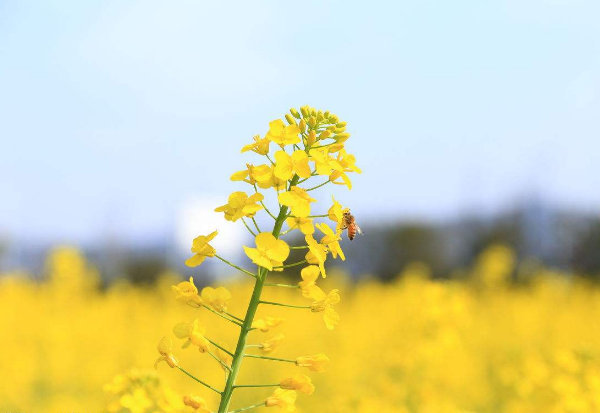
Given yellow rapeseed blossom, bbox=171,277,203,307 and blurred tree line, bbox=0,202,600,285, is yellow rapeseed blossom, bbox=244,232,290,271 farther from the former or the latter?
blurred tree line, bbox=0,202,600,285

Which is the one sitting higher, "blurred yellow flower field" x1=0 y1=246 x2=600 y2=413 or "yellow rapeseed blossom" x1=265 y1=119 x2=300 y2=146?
"yellow rapeseed blossom" x1=265 y1=119 x2=300 y2=146

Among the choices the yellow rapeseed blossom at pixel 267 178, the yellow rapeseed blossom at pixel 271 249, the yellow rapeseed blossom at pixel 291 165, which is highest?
the yellow rapeseed blossom at pixel 291 165

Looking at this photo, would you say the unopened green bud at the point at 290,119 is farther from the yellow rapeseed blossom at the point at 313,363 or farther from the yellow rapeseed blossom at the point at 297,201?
the yellow rapeseed blossom at the point at 313,363

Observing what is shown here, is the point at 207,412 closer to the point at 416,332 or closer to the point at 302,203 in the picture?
the point at 302,203

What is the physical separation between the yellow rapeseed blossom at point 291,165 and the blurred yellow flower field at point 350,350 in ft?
1.67

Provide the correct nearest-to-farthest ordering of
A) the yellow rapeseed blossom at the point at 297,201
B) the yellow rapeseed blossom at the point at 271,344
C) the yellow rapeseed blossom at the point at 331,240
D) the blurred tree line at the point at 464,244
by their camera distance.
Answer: the yellow rapeseed blossom at the point at 297,201 → the yellow rapeseed blossom at the point at 331,240 → the yellow rapeseed blossom at the point at 271,344 → the blurred tree line at the point at 464,244

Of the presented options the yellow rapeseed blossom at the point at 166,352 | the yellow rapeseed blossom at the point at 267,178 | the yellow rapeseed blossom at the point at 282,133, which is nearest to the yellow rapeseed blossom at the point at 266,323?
the yellow rapeseed blossom at the point at 166,352

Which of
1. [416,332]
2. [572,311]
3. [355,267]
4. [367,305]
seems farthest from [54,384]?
[355,267]

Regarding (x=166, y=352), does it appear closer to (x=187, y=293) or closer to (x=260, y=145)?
(x=187, y=293)

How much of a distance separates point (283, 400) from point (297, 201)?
53 cm

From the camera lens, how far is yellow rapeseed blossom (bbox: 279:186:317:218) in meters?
1.59

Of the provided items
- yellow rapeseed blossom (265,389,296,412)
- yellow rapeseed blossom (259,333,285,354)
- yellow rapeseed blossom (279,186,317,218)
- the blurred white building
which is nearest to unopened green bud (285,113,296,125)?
yellow rapeseed blossom (279,186,317,218)

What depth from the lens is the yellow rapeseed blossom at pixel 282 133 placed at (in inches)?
68.3

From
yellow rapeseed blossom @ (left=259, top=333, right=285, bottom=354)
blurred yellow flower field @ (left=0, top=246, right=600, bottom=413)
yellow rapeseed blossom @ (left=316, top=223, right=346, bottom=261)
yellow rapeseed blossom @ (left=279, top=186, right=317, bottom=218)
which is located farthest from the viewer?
blurred yellow flower field @ (left=0, top=246, right=600, bottom=413)
